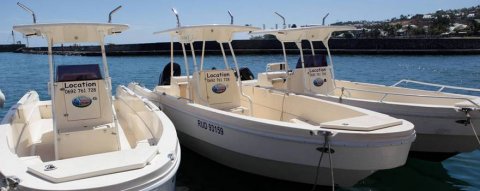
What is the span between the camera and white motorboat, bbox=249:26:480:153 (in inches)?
305

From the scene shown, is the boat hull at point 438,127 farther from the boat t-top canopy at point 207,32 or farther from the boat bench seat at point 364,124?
the boat t-top canopy at point 207,32

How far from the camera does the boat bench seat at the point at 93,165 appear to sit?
4344mm

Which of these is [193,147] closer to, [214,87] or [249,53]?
[214,87]

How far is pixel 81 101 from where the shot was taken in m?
6.38

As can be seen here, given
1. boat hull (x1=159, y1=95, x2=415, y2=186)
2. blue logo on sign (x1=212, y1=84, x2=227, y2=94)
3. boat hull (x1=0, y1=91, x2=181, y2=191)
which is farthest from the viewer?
blue logo on sign (x1=212, y1=84, x2=227, y2=94)

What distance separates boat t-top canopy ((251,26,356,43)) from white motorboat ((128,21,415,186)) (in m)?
1.47

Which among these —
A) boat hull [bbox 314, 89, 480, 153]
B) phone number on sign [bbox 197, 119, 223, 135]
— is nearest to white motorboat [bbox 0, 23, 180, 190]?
phone number on sign [bbox 197, 119, 223, 135]

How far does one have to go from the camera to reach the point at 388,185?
295 inches

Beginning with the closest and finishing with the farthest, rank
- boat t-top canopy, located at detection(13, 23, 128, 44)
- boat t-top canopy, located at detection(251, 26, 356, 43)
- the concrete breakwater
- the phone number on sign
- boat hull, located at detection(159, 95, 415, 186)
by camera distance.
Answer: boat t-top canopy, located at detection(13, 23, 128, 44) < boat hull, located at detection(159, 95, 415, 186) < the phone number on sign < boat t-top canopy, located at detection(251, 26, 356, 43) < the concrete breakwater

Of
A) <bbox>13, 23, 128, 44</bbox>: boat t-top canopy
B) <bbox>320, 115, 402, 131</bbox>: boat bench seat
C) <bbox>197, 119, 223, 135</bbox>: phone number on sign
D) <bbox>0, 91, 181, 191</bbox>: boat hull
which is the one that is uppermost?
<bbox>13, 23, 128, 44</bbox>: boat t-top canopy

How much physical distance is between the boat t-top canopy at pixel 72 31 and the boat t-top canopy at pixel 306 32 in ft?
14.0

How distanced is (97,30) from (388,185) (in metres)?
5.60

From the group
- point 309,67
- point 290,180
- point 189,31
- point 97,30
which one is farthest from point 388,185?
point 97,30

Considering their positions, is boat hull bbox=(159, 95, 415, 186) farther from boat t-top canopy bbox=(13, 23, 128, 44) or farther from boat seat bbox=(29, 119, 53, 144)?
boat seat bbox=(29, 119, 53, 144)
